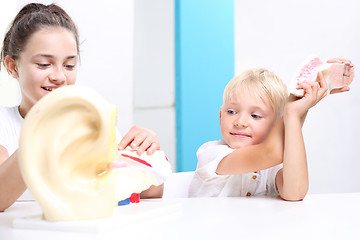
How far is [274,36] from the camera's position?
2.98 m

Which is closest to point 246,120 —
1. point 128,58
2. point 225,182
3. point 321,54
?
point 225,182

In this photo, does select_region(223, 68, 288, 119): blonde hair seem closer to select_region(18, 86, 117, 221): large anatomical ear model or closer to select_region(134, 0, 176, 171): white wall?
select_region(18, 86, 117, 221): large anatomical ear model

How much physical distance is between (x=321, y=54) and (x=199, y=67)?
103 centimetres

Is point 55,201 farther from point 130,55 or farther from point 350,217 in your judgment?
point 130,55

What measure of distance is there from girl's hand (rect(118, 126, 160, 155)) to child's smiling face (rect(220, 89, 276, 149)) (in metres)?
0.44

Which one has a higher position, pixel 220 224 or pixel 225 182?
pixel 220 224

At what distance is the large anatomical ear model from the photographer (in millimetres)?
484

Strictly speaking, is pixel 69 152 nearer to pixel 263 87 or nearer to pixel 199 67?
pixel 263 87

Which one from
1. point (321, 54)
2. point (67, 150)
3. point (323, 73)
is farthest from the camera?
point (321, 54)

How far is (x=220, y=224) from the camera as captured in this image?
1.77 ft

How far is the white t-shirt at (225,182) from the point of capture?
46.1 inches

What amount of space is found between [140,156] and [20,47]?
0.59 meters

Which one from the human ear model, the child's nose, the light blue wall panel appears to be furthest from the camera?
the light blue wall panel

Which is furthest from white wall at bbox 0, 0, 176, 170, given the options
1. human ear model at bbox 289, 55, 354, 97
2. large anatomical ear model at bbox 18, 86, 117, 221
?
large anatomical ear model at bbox 18, 86, 117, 221
